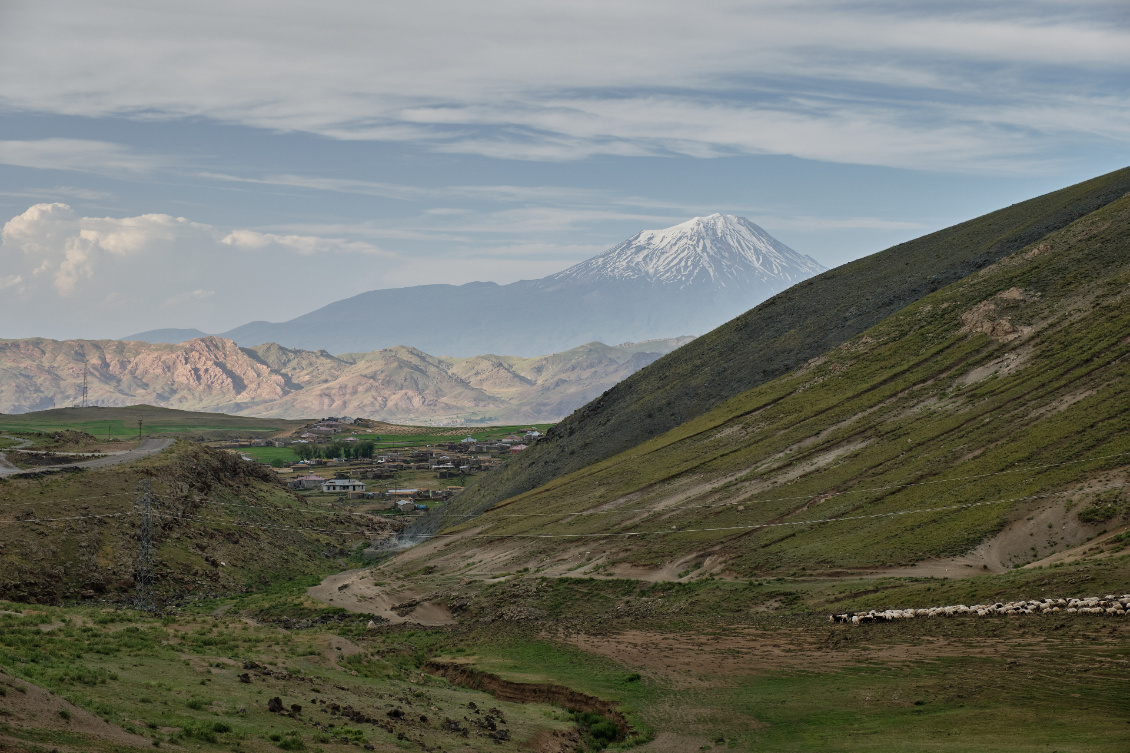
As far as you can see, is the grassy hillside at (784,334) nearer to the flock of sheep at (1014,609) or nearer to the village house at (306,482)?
the village house at (306,482)

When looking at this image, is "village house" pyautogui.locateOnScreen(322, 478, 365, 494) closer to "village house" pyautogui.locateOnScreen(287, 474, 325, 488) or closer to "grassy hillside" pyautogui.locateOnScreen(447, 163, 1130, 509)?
"village house" pyautogui.locateOnScreen(287, 474, 325, 488)

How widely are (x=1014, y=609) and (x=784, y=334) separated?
85692 millimetres

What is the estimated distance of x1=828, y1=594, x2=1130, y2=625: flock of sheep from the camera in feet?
126

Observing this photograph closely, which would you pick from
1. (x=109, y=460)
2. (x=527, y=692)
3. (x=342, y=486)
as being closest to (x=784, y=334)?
(x=342, y=486)

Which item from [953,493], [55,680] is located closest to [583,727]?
[55,680]

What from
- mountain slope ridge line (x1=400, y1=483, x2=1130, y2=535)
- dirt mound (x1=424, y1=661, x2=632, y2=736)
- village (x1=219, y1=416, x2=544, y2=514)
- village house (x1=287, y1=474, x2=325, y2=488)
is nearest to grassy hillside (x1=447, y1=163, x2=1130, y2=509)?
village (x1=219, y1=416, x2=544, y2=514)

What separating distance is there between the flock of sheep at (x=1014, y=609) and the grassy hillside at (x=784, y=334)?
2608 inches

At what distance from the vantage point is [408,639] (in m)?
58.1

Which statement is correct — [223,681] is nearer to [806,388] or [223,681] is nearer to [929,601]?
[929,601]

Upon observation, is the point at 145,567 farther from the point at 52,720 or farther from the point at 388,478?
the point at 388,478

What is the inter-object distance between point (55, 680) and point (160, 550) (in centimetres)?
4678

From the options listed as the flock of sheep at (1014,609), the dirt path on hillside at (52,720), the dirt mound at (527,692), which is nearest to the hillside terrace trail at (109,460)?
the dirt mound at (527,692)

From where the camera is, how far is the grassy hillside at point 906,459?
5794 cm

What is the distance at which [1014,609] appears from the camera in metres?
41.8
